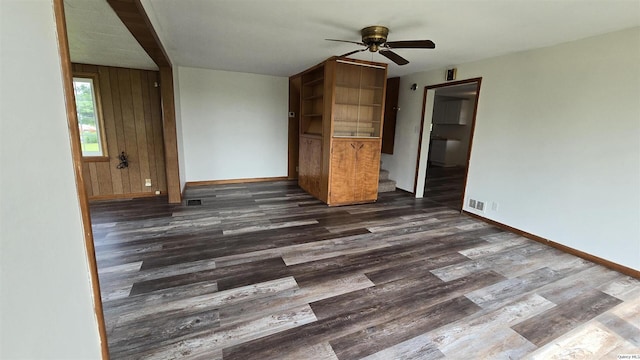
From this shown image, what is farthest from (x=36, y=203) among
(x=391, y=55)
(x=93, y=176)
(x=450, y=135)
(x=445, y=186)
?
(x=450, y=135)

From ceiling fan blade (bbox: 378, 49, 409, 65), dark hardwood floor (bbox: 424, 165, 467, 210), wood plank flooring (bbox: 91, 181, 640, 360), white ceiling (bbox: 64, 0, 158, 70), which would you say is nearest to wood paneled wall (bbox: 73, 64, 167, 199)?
white ceiling (bbox: 64, 0, 158, 70)

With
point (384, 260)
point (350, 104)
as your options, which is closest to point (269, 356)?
point (384, 260)

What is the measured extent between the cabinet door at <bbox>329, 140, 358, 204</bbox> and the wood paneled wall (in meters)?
3.04

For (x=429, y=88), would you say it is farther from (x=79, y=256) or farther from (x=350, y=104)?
(x=79, y=256)

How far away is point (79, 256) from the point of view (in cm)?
97

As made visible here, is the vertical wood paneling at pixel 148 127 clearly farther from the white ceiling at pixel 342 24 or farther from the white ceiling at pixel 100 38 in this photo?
the white ceiling at pixel 342 24

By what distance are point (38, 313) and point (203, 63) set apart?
467 cm

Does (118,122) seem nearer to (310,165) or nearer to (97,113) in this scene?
(97,113)

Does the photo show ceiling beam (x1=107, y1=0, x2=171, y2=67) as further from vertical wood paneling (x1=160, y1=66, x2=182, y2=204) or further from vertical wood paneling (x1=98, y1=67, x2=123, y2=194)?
vertical wood paneling (x1=98, y1=67, x2=123, y2=194)

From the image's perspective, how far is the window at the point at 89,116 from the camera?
4.11 metres

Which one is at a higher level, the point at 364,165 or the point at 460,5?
the point at 460,5

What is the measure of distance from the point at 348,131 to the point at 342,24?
2.01m

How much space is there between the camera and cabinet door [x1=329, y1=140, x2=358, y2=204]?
426 centimetres

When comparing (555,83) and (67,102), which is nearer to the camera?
(67,102)
